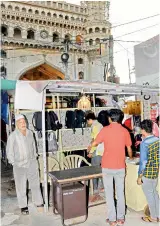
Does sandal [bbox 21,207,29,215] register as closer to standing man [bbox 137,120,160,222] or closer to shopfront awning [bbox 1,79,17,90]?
standing man [bbox 137,120,160,222]

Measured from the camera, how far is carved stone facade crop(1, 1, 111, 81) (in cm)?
2389

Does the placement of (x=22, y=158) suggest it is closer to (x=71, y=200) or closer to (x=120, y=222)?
(x=71, y=200)

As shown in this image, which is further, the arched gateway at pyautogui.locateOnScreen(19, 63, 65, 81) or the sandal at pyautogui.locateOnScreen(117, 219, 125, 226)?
the arched gateway at pyautogui.locateOnScreen(19, 63, 65, 81)

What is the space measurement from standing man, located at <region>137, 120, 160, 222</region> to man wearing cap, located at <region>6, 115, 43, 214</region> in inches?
79.0

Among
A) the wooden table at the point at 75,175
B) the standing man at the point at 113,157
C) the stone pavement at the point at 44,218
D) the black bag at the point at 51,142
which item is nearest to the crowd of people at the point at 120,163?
the standing man at the point at 113,157

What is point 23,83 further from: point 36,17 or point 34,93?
point 36,17

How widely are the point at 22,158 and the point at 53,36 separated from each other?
2390 cm

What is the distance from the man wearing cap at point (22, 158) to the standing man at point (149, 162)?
6.58 feet

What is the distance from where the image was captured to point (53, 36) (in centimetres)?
2653

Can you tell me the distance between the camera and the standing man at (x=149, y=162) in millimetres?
3766

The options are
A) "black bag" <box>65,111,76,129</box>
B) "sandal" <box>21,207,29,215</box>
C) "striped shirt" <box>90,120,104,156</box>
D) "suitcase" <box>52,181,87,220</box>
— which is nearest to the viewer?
"suitcase" <box>52,181,87,220</box>

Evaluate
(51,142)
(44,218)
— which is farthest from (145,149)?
(51,142)

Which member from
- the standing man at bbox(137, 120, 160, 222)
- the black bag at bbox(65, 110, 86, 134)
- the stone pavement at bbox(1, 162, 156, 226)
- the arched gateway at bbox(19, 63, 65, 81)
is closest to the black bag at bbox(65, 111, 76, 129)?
the black bag at bbox(65, 110, 86, 134)

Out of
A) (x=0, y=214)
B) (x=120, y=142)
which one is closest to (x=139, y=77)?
(x=120, y=142)
